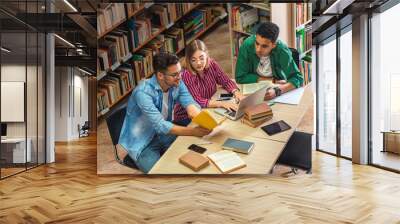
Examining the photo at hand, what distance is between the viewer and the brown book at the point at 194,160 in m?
6.02

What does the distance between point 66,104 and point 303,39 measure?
1109 cm

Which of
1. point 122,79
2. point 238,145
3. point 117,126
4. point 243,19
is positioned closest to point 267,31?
point 243,19

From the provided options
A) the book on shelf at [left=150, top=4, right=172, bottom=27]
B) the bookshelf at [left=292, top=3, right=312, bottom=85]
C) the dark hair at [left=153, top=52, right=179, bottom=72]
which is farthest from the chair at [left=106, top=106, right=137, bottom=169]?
the bookshelf at [left=292, top=3, right=312, bottom=85]

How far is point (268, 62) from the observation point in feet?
20.5

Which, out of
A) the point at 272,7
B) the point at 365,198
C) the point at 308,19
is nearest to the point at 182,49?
the point at 272,7

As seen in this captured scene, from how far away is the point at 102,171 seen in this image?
248 inches

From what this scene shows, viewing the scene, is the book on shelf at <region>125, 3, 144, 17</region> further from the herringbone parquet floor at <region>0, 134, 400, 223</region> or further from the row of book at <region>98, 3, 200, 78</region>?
the herringbone parquet floor at <region>0, 134, 400, 223</region>

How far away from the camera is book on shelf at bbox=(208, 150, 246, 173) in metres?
6.03

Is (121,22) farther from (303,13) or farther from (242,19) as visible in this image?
(303,13)

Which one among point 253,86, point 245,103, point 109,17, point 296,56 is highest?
point 109,17

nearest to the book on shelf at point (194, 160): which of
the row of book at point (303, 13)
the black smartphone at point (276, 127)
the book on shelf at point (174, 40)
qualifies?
the black smartphone at point (276, 127)

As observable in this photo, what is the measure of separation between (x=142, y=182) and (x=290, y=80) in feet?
9.58

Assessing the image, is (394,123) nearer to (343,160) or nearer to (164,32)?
(343,160)

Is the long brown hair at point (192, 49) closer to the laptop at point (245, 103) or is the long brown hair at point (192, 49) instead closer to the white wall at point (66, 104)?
the laptop at point (245, 103)
